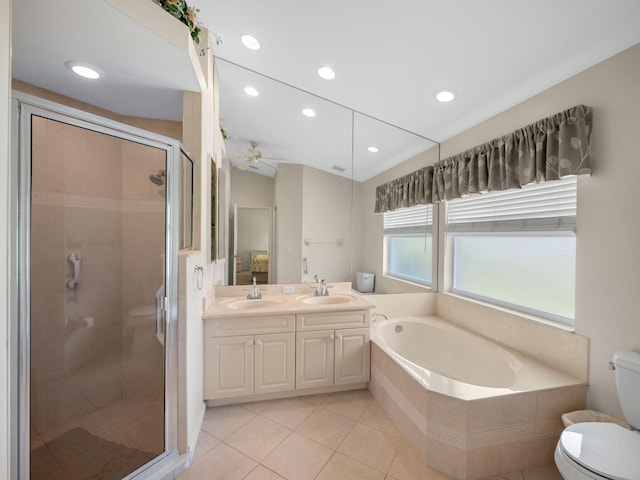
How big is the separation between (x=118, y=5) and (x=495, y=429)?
2.86 m

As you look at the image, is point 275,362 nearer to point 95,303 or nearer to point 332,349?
point 332,349

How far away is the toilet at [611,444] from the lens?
1086mm

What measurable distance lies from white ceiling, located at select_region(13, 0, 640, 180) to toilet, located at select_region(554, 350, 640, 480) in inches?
69.6

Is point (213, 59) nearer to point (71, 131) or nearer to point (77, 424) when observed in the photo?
point (71, 131)

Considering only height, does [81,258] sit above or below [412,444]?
above

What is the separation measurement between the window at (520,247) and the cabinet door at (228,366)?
7.17 ft

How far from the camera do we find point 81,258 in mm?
1562

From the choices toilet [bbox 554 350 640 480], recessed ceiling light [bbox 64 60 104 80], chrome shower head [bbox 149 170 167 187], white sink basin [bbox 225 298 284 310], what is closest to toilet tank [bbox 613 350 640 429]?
toilet [bbox 554 350 640 480]

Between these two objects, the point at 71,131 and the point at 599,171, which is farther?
the point at 599,171

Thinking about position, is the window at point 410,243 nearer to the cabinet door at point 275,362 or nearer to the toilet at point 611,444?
the cabinet door at point 275,362

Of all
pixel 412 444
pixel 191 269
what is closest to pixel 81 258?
pixel 191 269

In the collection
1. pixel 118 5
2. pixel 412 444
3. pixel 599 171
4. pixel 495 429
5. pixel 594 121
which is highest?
pixel 118 5

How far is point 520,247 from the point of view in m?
2.22

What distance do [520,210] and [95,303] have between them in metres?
3.03
